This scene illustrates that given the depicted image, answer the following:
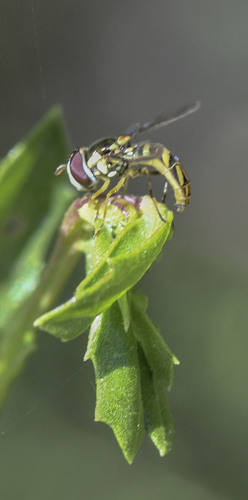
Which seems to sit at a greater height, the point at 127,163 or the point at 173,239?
the point at 127,163

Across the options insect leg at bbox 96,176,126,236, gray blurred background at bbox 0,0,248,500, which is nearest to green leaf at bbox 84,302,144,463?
insect leg at bbox 96,176,126,236

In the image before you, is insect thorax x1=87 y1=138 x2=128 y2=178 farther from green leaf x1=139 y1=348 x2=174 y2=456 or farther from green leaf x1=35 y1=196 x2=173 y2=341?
green leaf x1=139 y1=348 x2=174 y2=456

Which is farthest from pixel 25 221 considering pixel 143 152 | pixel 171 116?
pixel 171 116

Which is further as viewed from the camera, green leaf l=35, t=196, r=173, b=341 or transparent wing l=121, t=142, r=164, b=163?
transparent wing l=121, t=142, r=164, b=163

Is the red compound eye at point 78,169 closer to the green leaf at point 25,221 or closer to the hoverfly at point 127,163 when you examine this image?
the hoverfly at point 127,163

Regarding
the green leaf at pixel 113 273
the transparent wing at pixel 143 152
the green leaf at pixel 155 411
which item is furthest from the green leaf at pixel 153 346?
the transparent wing at pixel 143 152

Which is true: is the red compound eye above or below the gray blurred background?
above

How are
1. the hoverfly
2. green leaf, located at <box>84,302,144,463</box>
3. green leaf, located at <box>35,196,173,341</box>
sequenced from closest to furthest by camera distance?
1. green leaf, located at <box>35,196,173,341</box>
2. green leaf, located at <box>84,302,144,463</box>
3. the hoverfly

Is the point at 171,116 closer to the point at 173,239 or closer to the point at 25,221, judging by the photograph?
the point at 25,221
